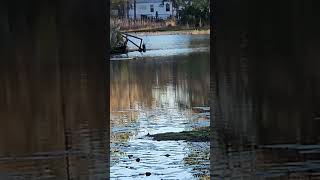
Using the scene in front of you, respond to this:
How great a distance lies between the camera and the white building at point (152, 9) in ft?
201

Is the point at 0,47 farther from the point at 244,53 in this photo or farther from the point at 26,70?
the point at 244,53

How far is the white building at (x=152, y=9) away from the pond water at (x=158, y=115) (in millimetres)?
28493

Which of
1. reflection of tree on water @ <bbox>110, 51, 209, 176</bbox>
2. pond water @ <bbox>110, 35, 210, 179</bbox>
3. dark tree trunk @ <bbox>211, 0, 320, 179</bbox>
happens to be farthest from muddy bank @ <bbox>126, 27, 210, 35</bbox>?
dark tree trunk @ <bbox>211, 0, 320, 179</bbox>

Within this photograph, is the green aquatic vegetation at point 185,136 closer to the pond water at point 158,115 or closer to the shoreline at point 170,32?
the pond water at point 158,115

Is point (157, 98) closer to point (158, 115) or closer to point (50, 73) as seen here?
point (158, 115)

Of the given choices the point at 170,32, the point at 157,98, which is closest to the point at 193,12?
the point at 170,32

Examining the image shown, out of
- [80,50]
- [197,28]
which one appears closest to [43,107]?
[80,50]

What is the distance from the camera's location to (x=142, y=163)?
11.4 m

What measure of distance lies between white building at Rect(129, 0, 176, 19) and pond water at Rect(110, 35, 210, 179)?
93.5 feet

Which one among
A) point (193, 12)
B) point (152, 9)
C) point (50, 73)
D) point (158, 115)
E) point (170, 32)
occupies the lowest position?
point (158, 115)

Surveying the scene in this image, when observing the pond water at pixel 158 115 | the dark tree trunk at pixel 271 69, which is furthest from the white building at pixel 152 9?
the dark tree trunk at pixel 271 69

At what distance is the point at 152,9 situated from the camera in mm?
65062

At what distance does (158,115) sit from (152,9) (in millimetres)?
48825

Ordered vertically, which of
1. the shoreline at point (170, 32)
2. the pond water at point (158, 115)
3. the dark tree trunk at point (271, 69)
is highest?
the dark tree trunk at point (271, 69)
